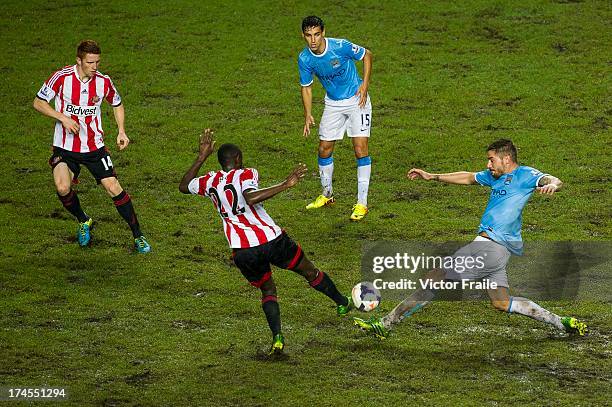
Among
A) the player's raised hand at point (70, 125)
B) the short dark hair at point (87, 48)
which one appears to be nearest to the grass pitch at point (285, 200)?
the player's raised hand at point (70, 125)

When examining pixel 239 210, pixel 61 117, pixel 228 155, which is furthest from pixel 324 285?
pixel 61 117

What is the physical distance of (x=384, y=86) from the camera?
62.0ft

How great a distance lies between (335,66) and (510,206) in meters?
4.42

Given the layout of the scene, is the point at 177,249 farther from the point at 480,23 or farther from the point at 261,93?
the point at 480,23

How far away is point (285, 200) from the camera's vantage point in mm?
14969

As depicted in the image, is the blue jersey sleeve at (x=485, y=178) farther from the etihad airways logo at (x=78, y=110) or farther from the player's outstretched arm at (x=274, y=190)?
the etihad airways logo at (x=78, y=110)

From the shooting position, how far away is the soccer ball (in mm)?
10648

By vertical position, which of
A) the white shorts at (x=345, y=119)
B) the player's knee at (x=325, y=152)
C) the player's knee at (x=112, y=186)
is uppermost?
the white shorts at (x=345, y=119)

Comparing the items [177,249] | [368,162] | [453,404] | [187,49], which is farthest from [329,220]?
[187,49]

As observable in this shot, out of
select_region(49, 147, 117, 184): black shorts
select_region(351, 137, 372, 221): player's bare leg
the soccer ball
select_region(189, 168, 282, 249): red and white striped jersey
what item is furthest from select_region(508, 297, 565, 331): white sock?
select_region(49, 147, 117, 184): black shorts

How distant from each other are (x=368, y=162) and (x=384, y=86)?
17.0 ft

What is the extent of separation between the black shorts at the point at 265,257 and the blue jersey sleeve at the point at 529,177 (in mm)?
2261

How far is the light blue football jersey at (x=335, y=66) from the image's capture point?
45.0 feet

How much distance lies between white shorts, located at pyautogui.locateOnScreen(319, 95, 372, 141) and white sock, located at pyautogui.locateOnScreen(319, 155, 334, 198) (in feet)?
1.01
